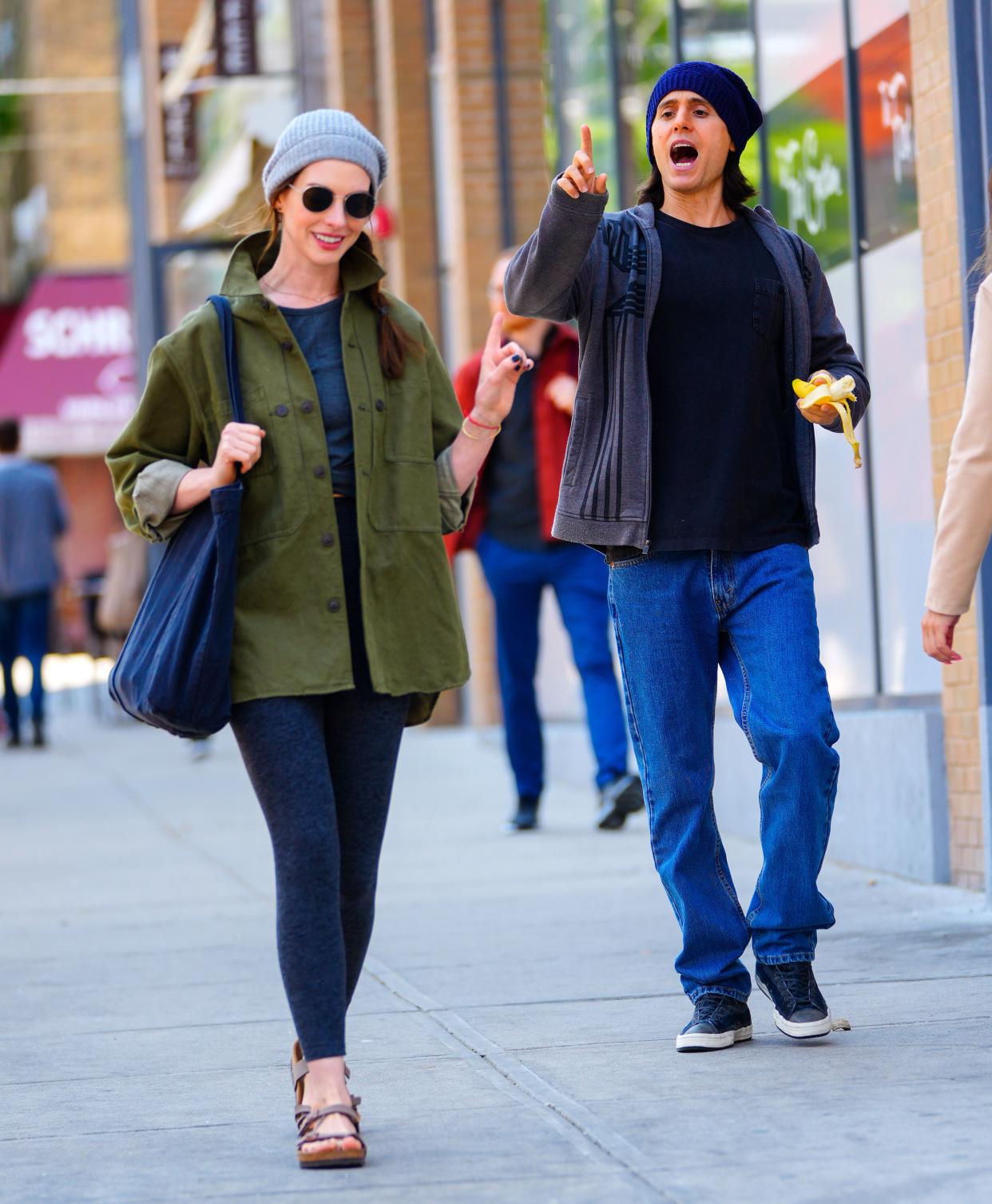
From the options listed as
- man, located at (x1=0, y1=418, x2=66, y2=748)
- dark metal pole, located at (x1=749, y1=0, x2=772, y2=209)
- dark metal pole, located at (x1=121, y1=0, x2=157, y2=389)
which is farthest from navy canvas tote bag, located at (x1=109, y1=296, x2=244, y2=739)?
dark metal pole, located at (x1=121, y1=0, x2=157, y2=389)

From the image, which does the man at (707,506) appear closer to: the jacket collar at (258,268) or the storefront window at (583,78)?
the jacket collar at (258,268)

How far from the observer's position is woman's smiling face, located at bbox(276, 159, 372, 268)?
4.00 metres

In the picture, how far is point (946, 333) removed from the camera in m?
6.49

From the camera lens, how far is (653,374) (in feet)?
15.0

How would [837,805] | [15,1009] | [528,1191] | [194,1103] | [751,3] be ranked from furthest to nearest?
1. [751,3]
2. [837,805]
3. [15,1009]
4. [194,1103]
5. [528,1191]

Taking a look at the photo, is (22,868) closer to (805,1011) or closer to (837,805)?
(837,805)

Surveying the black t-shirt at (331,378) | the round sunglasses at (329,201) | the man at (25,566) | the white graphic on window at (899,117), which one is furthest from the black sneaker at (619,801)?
the man at (25,566)

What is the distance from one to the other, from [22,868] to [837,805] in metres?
3.43

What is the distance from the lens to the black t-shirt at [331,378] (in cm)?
402

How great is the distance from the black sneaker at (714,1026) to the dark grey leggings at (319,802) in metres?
0.90

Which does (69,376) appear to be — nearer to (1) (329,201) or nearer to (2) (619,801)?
(2) (619,801)

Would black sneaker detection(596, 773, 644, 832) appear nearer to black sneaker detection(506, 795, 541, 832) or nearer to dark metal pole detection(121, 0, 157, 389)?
black sneaker detection(506, 795, 541, 832)

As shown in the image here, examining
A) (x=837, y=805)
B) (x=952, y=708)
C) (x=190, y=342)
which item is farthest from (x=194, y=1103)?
(x=837, y=805)

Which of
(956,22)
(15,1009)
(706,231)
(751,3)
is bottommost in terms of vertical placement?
(15,1009)
